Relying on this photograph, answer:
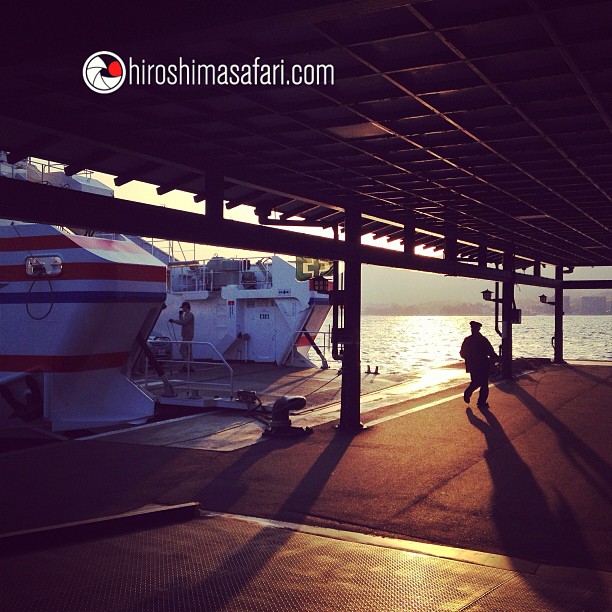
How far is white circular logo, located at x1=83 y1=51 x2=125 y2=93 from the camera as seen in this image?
603 centimetres

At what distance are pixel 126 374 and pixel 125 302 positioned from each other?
1.80 meters

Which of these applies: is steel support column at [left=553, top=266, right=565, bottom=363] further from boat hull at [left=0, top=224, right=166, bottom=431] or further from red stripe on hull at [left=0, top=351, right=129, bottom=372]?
red stripe on hull at [left=0, top=351, right=129, bottom=372]

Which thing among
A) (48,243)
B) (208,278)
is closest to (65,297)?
(48,243)

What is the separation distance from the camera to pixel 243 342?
27578 millimetres

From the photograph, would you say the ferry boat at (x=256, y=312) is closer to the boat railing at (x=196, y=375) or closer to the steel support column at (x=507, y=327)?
the boat railing at (x=196, y=375)

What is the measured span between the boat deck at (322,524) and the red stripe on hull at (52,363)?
7.73 feet

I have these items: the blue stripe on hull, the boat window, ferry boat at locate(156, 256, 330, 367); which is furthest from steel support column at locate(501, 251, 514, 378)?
the boat window

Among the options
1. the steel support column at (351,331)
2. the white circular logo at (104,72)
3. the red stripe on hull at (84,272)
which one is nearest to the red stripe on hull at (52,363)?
the red stripe on hull at (84,272)

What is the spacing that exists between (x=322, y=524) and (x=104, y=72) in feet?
15.6

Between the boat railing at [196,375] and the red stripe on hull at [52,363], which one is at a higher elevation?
the red stripe on hull at [52,363]

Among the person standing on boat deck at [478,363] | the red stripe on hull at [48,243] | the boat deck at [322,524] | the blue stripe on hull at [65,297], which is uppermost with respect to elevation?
the red stripe on hull at [48,243]

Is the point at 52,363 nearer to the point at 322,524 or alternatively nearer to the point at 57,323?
the point at 57,323

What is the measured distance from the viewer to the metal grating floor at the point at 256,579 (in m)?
5.21

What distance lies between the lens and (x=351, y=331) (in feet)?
43.1
